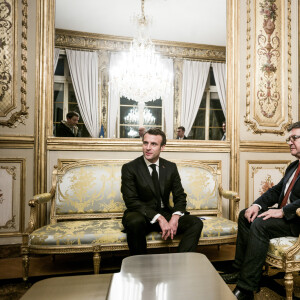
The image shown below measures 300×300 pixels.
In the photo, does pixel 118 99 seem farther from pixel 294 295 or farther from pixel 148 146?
pixel 294 295

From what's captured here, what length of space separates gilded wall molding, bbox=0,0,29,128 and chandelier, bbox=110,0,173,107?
1751mm

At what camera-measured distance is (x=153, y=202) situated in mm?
2293

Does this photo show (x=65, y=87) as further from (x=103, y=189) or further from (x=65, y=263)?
(x=65, y=263)

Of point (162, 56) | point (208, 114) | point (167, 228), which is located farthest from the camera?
point (162, 56)

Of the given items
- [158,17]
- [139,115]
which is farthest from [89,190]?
[158,17]

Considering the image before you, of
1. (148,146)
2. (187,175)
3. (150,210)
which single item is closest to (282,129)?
(187,175)

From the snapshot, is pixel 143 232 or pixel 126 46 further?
pixel 126 46

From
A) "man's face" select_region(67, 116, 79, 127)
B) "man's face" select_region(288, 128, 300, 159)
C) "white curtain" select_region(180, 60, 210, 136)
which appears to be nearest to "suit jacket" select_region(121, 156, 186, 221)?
"man's face" select_region(288, 128, 300, 159)

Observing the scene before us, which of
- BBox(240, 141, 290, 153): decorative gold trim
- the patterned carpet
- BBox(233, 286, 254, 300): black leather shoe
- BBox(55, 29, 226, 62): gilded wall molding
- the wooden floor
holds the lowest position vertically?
the wooden floor

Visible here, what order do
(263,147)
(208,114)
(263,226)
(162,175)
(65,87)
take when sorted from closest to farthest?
1. (263,226)
2. (162,175)
3. (263,147)
4. (65,87)
5. (208,114)

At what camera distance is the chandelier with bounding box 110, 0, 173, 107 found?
14.1 feet

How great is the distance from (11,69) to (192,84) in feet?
11.2

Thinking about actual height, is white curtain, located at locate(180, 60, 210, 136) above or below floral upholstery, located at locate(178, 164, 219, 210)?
above

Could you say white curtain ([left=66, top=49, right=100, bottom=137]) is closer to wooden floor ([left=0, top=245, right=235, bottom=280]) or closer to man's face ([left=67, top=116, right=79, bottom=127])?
man's face ([left=67, top=116, right=79, bottom=127])
